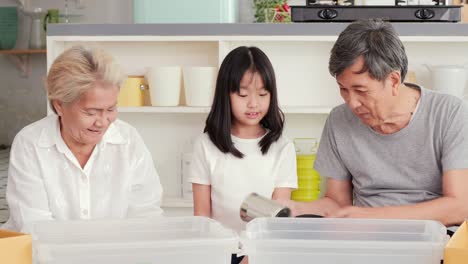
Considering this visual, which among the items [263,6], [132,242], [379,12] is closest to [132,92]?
[263,6]

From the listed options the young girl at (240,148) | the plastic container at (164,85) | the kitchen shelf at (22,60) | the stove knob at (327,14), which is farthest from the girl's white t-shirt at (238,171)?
the kitchen shelf at (22,60)

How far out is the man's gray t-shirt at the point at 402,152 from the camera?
A: 2.12 meters

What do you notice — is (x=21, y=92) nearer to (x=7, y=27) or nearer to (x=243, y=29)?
(x=7, y=27)

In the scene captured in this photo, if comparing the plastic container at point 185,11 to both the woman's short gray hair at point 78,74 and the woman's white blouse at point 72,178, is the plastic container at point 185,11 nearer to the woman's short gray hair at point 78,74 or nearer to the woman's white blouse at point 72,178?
the woman's white blouse at point 72,178

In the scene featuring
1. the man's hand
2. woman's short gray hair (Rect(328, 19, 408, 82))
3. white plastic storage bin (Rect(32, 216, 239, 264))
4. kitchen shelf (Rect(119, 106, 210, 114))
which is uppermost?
woman's short gray hair (Rect(328, 19, 408, 82))

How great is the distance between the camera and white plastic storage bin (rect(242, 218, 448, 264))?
139 centimetres

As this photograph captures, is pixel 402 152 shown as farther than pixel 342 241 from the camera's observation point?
Yes

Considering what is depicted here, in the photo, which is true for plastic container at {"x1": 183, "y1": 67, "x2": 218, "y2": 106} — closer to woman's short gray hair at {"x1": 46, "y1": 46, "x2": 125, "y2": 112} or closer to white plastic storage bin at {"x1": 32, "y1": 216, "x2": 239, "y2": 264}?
woman's short gray hair at {"x1": 46, "y1": 46, "x2": 125, "y2": 112}

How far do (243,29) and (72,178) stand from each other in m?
1.44

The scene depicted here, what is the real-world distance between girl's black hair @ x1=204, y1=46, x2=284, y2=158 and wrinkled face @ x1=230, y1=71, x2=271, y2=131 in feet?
0.05

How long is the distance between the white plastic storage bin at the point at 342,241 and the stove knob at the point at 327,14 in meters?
Result: 2.20

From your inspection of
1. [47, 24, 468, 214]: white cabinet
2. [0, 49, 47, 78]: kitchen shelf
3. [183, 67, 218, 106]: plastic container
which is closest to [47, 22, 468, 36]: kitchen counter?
[47, 24, 468, 214]: white cabinet

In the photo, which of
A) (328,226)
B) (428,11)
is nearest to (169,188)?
(428,11)

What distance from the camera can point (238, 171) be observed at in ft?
8.75
